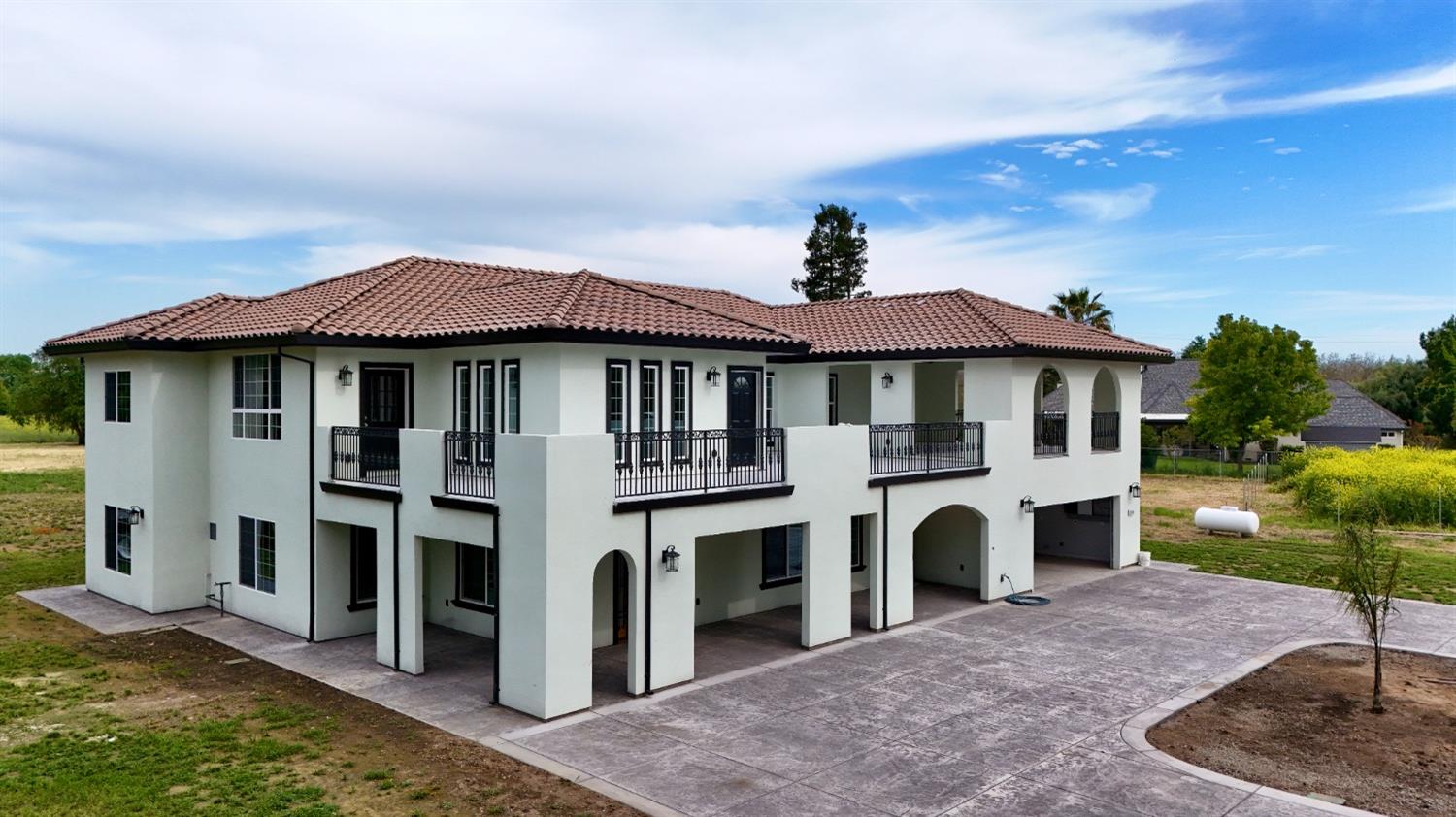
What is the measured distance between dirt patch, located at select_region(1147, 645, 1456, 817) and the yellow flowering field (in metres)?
17.7

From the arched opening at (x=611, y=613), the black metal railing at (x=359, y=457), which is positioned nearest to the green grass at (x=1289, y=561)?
the arched opening at (x=611, y=613)

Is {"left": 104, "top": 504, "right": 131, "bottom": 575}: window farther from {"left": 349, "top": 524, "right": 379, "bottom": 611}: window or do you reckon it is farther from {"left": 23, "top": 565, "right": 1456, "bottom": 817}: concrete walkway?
{"left": 349, "top": 524, "right": 379, "bottom": 611}: window

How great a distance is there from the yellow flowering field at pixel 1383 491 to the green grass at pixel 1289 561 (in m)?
4.63

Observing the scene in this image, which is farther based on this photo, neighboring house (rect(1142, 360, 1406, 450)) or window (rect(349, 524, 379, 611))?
neighboring house (rect(1142, 360, 1406, 450))

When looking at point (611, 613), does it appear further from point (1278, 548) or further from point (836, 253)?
point (836, 253)

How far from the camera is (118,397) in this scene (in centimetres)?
1889

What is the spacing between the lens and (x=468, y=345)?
50.0ft

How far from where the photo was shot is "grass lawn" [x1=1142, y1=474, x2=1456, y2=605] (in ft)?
70.5

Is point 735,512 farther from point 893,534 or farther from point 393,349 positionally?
point 393,349

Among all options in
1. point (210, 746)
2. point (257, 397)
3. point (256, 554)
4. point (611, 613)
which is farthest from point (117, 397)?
point (611, 613)

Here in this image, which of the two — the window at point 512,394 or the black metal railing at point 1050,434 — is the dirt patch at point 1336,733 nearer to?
the black metal railing at point 1050,434

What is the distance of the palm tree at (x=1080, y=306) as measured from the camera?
155 feet

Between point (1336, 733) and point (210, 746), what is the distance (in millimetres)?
13425

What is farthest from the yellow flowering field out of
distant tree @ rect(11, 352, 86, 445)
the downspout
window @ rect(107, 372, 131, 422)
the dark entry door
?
distant tree @ rect(11, 352, 86, 445)
